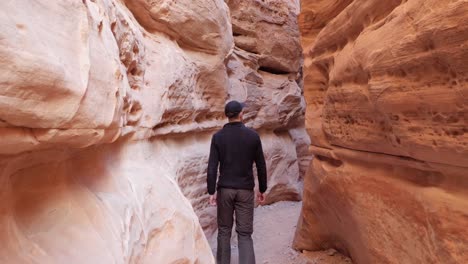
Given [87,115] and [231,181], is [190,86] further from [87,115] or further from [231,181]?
[87,115]

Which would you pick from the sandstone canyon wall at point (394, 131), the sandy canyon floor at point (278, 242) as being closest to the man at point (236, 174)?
the sandy canyon floor at point (278, 242)

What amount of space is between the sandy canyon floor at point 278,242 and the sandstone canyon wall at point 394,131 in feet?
0.93

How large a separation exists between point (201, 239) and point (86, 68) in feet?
5.22

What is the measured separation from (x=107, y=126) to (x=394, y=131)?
5.92 ft

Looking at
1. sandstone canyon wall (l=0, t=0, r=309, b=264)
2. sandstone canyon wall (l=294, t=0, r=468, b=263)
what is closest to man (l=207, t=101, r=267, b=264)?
sandstone canyon wall (l=0, t=0, r=309, b=264)

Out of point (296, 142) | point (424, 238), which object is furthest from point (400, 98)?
point (296, 142)

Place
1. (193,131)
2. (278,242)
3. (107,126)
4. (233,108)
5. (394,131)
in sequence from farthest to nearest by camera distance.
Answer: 1. (278,242)
2. (193,131)
3. (233,108)
4. (394,131)
5. (107,126)

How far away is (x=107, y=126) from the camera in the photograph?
1.60 metres

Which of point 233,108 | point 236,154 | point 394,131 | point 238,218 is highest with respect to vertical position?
point 233,108

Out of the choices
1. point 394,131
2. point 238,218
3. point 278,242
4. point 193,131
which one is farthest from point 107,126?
point 278,242

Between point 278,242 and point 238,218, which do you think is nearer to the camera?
point 238,218

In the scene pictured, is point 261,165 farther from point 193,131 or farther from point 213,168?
point 193,131

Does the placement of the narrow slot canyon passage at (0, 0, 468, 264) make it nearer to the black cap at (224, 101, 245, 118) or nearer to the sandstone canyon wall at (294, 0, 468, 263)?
the sandstone canyon wall at (294, 0, 468, 263)

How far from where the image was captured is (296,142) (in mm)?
7609
